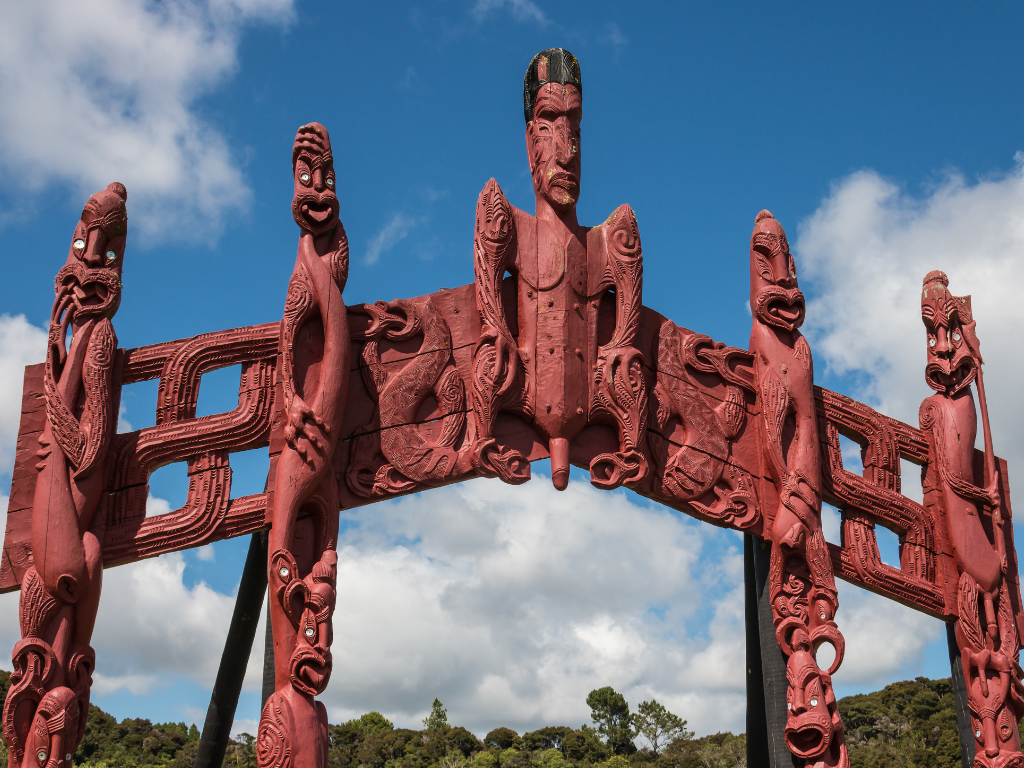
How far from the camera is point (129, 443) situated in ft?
21.2

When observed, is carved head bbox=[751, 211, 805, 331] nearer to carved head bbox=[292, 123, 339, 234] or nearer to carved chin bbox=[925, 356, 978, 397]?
carved chin bbox=[925, 356, 978, 397]

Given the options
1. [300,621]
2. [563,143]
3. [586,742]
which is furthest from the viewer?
[586,742]

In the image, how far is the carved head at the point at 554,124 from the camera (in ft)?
24.5

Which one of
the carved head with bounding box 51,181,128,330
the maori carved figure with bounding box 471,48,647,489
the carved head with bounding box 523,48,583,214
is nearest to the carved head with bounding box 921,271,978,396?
the maori carved figure with bounding box 471,48,647,489

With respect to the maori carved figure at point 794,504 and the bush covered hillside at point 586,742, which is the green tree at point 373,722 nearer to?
the bush covered hillside at point 586,742

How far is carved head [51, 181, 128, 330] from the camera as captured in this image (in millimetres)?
6520

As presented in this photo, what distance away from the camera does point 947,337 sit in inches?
337

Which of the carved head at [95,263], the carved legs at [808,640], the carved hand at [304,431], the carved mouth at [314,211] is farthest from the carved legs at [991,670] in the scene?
the carved head at [95,263]

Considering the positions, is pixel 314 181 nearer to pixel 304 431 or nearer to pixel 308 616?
pixel 304 431

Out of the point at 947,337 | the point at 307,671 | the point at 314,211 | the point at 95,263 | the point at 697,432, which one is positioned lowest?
the point at 307,671

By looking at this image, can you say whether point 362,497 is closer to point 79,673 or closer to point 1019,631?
point 79,673

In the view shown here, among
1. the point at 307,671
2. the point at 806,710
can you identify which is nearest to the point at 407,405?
the point at 307,671

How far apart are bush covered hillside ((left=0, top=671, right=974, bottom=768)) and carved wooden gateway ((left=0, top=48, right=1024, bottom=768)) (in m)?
8.31

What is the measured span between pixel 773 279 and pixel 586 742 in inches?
541
